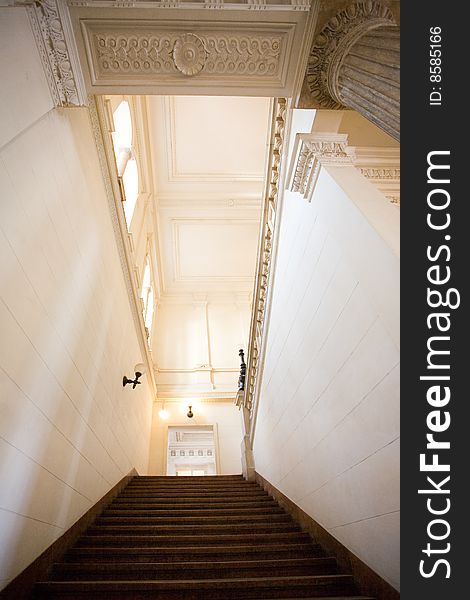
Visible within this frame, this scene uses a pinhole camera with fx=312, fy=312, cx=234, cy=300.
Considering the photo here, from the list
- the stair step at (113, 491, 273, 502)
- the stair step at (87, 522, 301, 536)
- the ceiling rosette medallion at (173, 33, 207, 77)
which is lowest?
the stair step at (113, 491, 273, 502)

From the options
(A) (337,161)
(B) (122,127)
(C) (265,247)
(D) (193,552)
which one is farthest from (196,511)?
(B) (122,127)

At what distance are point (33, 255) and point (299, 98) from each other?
7.28 ft

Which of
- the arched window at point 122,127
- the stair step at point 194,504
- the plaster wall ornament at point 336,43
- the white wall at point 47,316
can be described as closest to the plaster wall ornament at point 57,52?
the white wall at point 47,316

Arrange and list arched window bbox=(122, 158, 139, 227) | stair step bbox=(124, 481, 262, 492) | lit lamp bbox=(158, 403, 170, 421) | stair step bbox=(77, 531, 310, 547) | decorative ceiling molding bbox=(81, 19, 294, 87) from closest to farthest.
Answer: decorative ceiling molding bbox=(81, 19, 294, 87)
stair step bbox=(77, 531, 310, 547)
stair step bbox=(124, 481, 262, 492)
arched window bbox=(122, 158, 139, 227)
lit lamp bbox=(158, 403, 170, 421)

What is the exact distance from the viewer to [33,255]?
2172 millimetres

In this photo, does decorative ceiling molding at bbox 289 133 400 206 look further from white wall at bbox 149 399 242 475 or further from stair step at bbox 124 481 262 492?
white wall at bbox 149 399 242 475

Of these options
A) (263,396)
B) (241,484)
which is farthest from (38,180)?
(241,484)

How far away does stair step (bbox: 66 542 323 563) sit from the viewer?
88.2 inches

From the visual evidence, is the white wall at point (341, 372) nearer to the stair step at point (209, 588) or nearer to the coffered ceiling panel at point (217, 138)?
the stair step at point (209, 588)

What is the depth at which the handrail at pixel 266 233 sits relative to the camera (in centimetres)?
333

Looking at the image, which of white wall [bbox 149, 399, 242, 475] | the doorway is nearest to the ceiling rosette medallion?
white wall [bbox 149, 399, 242, 475]

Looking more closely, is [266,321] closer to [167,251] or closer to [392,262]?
[392,262]

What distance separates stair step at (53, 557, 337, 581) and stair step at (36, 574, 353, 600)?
192mm

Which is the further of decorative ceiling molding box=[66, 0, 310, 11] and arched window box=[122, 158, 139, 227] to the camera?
arched window box=[122, 158, 139, 227]
